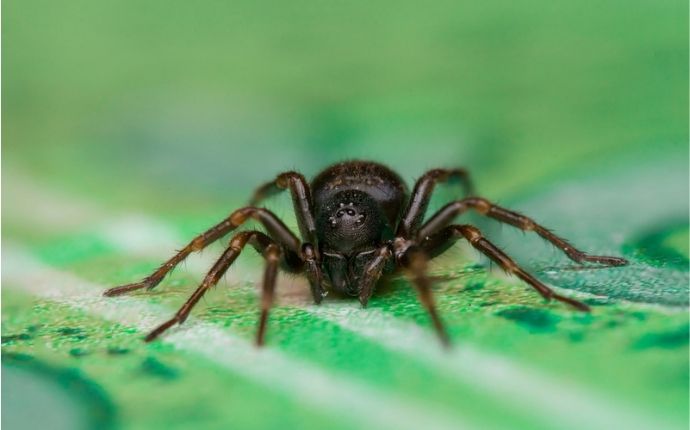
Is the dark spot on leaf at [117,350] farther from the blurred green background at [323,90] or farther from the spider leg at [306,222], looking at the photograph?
the blurred green background at [323,90]

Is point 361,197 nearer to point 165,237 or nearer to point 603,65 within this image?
point 165,237

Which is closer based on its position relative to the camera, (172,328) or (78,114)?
(172,328)

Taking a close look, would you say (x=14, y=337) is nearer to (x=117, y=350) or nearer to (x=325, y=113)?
(x=117, y=350)

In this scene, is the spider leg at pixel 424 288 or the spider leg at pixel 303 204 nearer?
the spider leg at pixel 424 288

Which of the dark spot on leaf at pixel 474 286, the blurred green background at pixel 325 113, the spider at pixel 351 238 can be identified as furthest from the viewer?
the blurred green background at pixel 325 113

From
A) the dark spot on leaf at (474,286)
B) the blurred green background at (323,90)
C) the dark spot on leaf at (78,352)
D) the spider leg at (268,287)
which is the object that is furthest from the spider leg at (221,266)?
the blurred green background at (323,90)

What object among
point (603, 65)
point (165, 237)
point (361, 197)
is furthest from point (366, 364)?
point (603, 65)

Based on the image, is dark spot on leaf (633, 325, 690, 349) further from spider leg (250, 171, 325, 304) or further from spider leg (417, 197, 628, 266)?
spider leg (250, 171, 325, 304)

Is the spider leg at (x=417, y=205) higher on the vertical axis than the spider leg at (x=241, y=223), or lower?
higher
